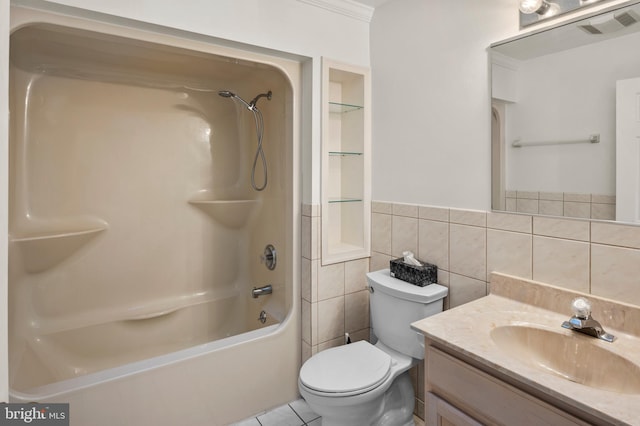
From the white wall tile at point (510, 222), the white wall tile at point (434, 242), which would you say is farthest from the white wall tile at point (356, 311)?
the white wall tile at point (510, 222)

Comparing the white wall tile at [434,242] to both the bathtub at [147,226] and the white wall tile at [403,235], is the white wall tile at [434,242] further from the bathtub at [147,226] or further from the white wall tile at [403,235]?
the bathtub at [147,226]

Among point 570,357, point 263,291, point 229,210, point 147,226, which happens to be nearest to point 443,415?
point 570,357

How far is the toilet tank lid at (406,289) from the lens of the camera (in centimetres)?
163

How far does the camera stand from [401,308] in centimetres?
170

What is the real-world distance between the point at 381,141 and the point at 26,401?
208 centimetres

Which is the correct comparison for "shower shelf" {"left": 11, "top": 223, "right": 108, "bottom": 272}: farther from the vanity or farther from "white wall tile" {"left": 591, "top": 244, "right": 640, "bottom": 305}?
"white wall tile" {"left": 591, "top": 244, "right": 640, "bottom": 305}

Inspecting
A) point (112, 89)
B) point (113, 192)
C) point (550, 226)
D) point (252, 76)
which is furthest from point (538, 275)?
point (112, 89)

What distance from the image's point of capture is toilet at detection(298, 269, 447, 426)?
146 cm

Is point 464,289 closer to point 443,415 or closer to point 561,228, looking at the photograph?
point 561,228

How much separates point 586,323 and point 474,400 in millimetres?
458

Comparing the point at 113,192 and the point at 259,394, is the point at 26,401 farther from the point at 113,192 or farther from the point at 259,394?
the point at 113,192

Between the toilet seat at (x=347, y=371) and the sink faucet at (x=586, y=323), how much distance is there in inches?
29.9

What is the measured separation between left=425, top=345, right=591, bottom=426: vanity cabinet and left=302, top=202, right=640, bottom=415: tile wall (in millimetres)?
566

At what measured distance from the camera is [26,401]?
138 centimetres
